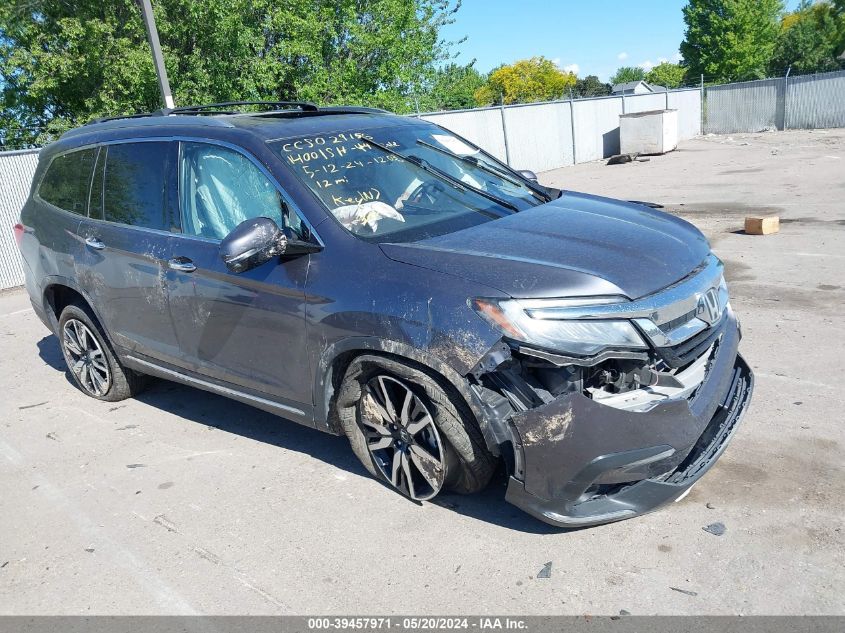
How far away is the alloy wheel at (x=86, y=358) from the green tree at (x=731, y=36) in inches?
2324

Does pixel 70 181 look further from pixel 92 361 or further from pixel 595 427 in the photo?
pixel 595 427

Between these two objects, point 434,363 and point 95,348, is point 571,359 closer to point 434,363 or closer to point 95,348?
point 434,363

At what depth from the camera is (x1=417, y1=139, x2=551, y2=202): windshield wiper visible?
450 cm

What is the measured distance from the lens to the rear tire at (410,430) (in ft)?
10.6

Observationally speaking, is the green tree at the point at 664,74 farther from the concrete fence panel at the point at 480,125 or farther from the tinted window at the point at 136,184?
the tinted window at the point at 136,184

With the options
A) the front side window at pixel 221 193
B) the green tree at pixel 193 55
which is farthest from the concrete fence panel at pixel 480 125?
the front side window at pixel 221 193

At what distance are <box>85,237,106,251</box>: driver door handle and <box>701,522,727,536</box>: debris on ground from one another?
3954 millimetres

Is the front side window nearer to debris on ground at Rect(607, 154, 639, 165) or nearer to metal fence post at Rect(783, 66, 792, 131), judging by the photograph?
debris on ground at Rect(607, 154, 639, 165)

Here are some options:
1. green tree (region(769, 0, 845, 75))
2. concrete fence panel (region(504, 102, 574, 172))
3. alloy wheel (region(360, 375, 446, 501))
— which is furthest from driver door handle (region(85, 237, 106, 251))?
green tree (region(769, 0, 845, 75))

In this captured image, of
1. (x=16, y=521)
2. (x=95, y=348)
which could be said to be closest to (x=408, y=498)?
(x=16, y=521)

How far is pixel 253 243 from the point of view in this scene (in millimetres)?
3465

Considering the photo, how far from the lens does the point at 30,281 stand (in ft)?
19.0

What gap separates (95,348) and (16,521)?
171 centimetres

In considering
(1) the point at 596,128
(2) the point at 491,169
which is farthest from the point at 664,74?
(2) the point at 491,169
